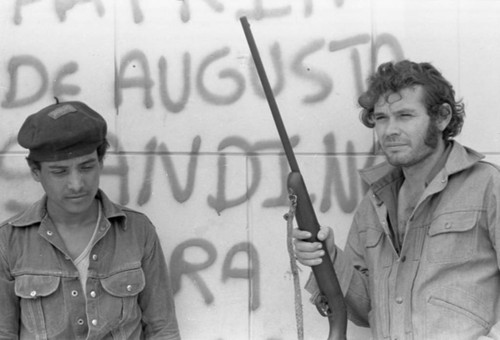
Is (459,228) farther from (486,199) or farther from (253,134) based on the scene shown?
(253,134)

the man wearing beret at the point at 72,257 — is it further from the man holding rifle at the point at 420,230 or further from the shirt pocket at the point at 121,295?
the man holding rifle at the point at 420,230

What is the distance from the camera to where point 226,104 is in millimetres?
3549

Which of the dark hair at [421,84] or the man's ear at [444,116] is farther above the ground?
the dark hair at [421,84]

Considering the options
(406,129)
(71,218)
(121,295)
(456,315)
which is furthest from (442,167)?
(71,218)

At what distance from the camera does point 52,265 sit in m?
3.02

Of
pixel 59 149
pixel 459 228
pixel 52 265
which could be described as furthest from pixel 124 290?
pixel 459 228

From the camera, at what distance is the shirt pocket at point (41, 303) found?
298 cm

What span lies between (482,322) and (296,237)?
2.22 ft

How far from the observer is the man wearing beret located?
2.99 metres

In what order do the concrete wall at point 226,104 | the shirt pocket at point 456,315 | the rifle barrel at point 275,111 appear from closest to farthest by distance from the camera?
1. the shirt pocket at point 456,315
2. the rifle barrel at point 275,111
3. the concrete wall at point 226,104

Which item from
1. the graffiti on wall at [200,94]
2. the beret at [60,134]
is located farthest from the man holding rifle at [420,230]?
the beret at [60,134]

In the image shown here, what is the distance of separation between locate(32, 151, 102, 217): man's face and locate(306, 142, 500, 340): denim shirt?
2.80ft

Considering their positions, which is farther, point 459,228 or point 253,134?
point 253,134

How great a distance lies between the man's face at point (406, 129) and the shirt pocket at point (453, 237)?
9.3 inches
